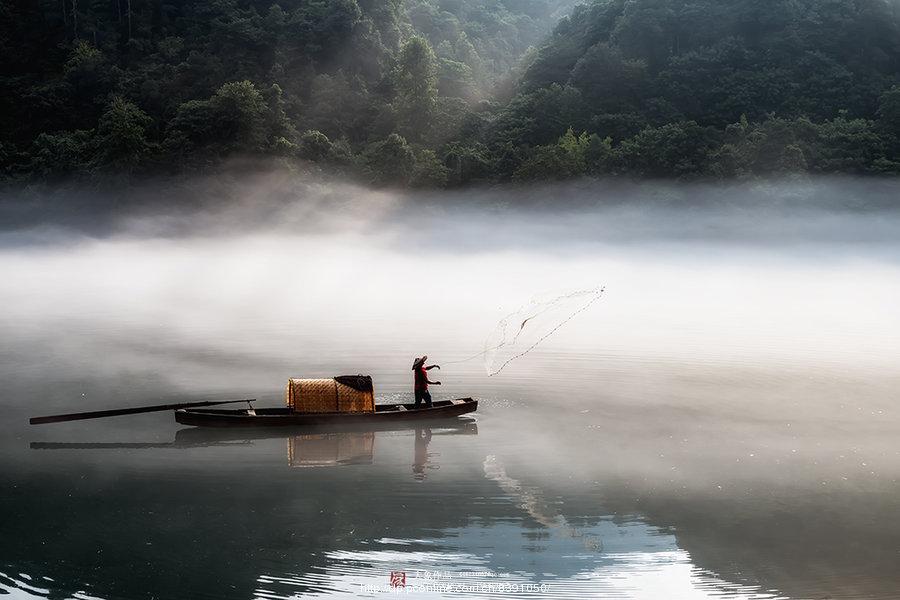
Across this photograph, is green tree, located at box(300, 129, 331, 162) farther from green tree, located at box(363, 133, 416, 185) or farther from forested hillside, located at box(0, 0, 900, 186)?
green tree, located at box(363, 133, 416, 185)

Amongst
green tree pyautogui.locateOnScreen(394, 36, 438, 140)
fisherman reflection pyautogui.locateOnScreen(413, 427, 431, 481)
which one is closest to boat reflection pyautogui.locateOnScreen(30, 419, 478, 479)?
fisherman reflection pyautogui.locateOnScreen(413, 427, 431, 481)

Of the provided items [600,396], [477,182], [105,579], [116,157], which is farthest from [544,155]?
[105,579]

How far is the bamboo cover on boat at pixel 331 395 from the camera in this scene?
23.0 meters

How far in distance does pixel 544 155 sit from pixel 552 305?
123 ft

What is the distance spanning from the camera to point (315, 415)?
22.9 metres

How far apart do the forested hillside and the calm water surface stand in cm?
2361

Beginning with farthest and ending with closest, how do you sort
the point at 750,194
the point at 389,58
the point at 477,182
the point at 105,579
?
the point at 389,58
the point at 477,182
the point at 750,194
the point at 105,579

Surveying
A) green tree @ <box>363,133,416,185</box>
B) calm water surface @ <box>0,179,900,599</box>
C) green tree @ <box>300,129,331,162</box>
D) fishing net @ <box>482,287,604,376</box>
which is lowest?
calm water surface @ <box>0,179,900,599</box>

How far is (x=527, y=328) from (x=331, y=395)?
2276 cm

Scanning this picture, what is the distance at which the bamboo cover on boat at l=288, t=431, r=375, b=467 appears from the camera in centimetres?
2088

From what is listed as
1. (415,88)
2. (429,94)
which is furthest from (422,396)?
(429,94)

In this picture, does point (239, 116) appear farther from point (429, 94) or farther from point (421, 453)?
point (421, 453)

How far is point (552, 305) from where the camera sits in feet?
149

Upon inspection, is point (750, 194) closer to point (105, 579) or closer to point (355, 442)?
point (355, 442)
